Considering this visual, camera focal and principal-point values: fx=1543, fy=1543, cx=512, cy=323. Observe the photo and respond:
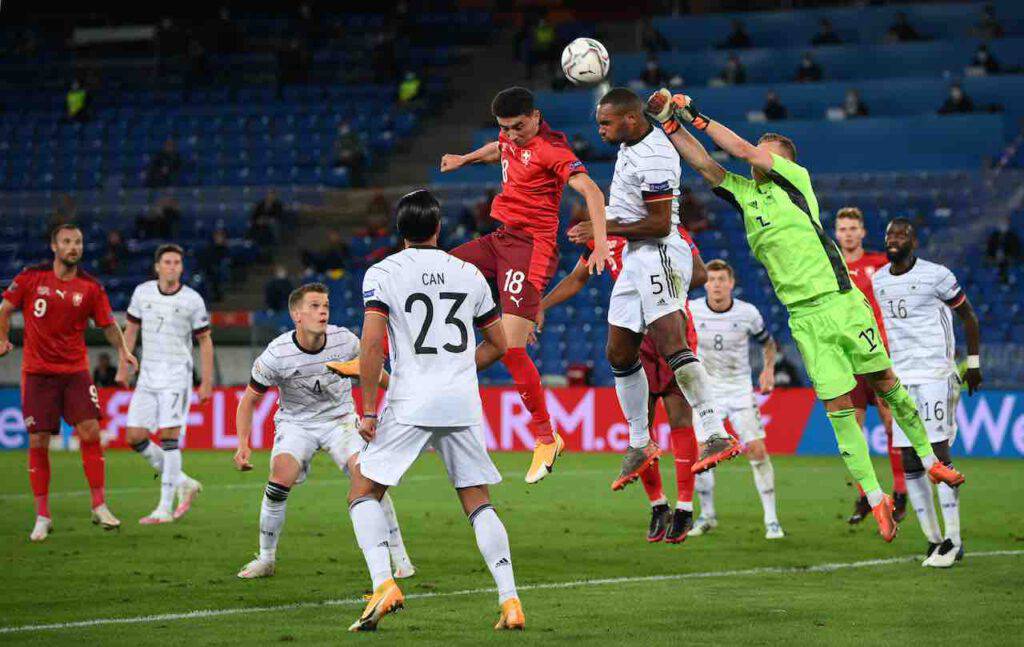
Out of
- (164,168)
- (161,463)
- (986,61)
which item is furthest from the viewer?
(164,168)

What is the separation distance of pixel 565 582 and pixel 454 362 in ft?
9.37

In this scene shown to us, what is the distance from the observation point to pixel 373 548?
8664 millimetres

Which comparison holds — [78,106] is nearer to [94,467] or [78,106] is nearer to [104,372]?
[104,372]

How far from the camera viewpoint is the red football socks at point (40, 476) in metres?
14.0

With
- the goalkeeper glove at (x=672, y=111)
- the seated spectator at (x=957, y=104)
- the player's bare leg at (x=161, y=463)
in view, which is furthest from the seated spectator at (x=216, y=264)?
the goalkeeper glove at (x=672, y=111)

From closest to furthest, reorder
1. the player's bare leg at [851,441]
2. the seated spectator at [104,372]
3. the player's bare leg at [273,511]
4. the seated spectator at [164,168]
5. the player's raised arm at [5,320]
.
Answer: the player's bare leg at [851,441] < the player's bare leg at [273,511] < the player's raised arm at [5,320] < the seated spectator at [104,372] < the seated spectator at [164,168]

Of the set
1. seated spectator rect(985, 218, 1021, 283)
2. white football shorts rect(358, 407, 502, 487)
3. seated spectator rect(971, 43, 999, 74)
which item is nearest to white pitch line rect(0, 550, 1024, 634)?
white football shorts rect(358, 407, 502, 487)

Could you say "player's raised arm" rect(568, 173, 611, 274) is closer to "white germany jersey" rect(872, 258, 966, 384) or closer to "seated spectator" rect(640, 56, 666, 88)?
"white germany jersey" rect(872, 258, 966, 384)

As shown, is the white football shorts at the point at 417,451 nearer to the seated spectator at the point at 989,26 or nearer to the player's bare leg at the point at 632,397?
the player's bare leg at the point at 632,397

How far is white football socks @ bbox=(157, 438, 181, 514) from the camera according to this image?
15297 mm

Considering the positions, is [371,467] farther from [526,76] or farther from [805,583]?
[526,76]

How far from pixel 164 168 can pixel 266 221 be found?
3.28 m

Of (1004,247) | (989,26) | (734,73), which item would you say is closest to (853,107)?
(734,73)

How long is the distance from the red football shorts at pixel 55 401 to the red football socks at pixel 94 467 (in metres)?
0.32
